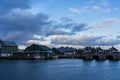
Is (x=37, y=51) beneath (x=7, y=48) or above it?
beneath

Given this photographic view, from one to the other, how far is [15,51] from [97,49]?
66639 millimetres

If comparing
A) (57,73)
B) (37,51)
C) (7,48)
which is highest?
(7,48)

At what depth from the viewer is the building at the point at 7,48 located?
14050 cm

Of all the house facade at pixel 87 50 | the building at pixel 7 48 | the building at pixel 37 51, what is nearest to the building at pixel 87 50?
the house facade at pixel 87 50

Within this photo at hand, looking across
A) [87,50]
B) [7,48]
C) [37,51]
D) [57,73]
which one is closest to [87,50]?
[87,50]

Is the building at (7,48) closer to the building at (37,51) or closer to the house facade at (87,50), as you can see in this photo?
the building at (37,51)

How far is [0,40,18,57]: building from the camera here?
140500 mm

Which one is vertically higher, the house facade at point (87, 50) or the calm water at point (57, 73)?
the house facade at point (87, 50)

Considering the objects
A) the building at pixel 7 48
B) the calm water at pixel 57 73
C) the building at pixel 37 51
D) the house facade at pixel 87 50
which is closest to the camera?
the calm water at pixel 57 73

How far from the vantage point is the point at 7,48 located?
14162 cm

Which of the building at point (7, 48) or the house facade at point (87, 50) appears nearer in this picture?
the building at point (7, 48)

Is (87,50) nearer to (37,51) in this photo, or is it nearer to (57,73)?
(37,51)

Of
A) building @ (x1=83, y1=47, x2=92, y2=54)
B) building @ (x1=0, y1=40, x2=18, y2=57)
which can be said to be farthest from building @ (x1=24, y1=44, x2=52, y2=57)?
building @ (x1=83, y1=47, x2=92, y2=54)

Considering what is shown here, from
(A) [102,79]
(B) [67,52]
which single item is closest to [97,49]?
(B) [67,52]
